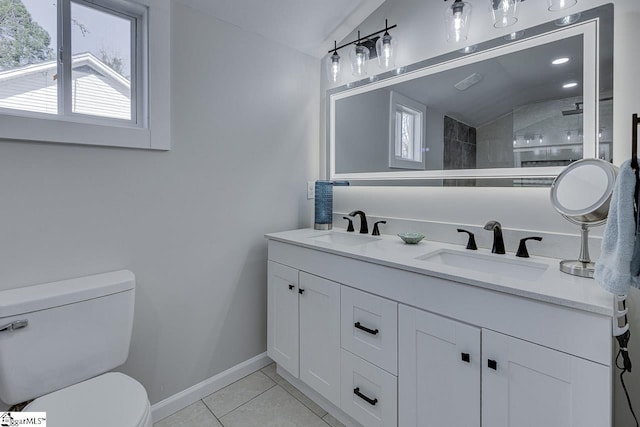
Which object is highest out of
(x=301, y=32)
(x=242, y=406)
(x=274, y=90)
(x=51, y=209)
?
(x=301, y=32)

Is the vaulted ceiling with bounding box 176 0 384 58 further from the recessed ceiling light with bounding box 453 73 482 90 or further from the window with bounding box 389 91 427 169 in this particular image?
the recessed ceiling light with bounding box 453 73 482 90

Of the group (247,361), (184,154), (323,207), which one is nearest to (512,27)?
(323,207)

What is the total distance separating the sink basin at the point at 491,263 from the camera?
4.12ft

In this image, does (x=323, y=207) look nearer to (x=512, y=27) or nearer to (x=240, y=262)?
(x=240, y=262)

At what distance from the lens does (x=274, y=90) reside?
2.05 meters

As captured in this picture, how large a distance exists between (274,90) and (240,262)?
3.71 feet

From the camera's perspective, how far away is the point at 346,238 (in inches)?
78.6

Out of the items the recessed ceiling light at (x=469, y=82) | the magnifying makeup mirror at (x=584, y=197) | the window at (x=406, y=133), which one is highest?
the recessed ceiling light at (x=469, y=82)

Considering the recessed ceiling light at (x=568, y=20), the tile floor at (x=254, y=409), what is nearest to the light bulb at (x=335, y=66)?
the recessed ceiling light at (x=568, y=20)

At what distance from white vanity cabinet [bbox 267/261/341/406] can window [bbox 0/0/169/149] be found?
99cm

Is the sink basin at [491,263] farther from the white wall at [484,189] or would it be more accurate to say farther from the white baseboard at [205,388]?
the white baseboard at [205,388]

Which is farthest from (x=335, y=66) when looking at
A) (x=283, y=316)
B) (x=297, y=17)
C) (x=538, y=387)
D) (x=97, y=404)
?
(x=97, y=404)

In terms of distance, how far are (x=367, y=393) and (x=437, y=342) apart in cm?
46

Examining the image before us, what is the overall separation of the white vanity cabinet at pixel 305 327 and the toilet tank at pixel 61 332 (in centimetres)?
76
